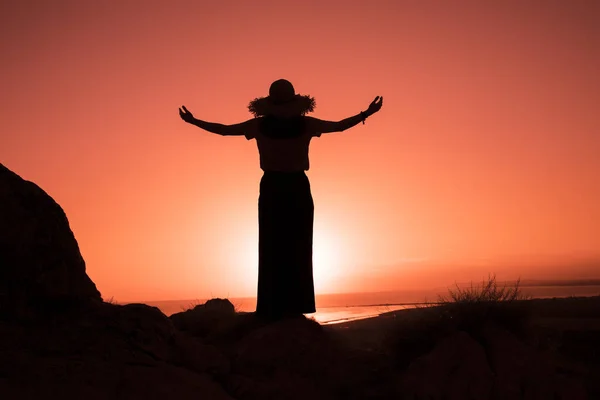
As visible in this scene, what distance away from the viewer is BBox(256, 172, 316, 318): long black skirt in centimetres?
1114

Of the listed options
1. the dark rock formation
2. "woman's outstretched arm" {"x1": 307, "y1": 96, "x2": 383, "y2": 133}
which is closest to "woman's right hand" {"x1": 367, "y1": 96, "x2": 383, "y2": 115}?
"woman's outstretched arm" {"x1": 307, "y1": 96, "x2": 383, "y2": 133}

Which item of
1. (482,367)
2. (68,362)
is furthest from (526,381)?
(68,362)

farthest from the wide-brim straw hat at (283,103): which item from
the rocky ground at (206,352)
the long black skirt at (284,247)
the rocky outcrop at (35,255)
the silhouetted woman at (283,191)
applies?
the rocky outcrop at (35,255)

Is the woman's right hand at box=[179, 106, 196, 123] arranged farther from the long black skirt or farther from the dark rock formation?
the dark rock formation

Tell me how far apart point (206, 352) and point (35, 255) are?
7.95 ft

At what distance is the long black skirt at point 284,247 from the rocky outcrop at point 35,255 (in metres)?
3.10

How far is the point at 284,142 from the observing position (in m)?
11.2

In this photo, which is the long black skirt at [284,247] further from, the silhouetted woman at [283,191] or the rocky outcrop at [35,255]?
the rocky outcrop at [35,255]

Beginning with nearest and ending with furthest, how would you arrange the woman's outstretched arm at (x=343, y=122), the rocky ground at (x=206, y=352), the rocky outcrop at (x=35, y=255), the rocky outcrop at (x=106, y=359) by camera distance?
the rocky outcrop at (x=106, y=359)
the rocky ground at (x=206, y=352)
the rocky outcrop at (x=35, y=255)
the woman's outstretched arm at (x=343, y=122)

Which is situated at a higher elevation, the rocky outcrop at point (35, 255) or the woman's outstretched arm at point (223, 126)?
the woman's outstretched arm at point (223, 126)

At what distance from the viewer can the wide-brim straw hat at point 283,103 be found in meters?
11.3

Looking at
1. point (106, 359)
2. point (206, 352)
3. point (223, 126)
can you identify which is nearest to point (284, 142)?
point (223, 126)

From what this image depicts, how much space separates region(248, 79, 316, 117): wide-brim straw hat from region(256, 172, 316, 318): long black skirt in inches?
39.6

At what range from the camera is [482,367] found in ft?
28.2
